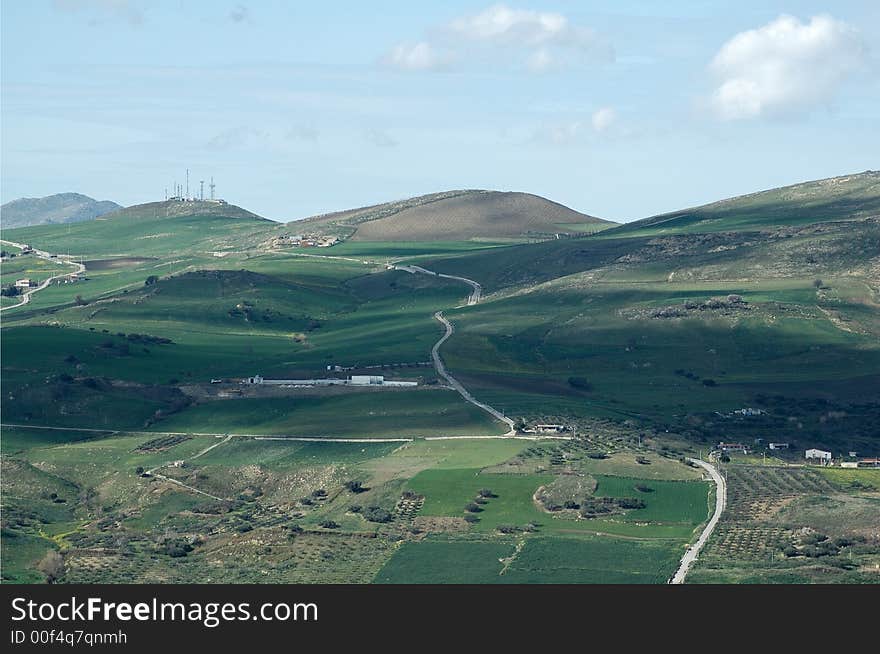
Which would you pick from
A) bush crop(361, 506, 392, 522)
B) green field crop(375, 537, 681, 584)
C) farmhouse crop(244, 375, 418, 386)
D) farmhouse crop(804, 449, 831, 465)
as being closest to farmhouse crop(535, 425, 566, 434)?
farmhouse crop(804, 449, 831, 465)

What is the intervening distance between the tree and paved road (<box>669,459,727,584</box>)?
161 ft

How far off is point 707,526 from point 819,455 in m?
40.0

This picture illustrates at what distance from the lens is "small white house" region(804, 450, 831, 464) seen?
520 feet

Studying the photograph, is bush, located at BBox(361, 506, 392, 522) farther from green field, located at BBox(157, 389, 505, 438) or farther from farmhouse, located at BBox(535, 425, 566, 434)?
farmhouse, located at BBox(535, 425, 566, 434)

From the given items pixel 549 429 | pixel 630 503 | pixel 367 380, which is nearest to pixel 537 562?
pixel 630 503

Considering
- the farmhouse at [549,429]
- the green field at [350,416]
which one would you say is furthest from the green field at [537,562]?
the green field at [350,416]

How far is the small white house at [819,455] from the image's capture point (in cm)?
15862

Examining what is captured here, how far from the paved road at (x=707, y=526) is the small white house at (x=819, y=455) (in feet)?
47.2

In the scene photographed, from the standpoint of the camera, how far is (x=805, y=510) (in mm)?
128250

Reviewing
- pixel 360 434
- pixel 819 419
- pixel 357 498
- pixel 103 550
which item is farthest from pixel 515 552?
pixel 819 419

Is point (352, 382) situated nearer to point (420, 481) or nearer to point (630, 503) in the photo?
point (420, 481)

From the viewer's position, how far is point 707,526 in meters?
125
